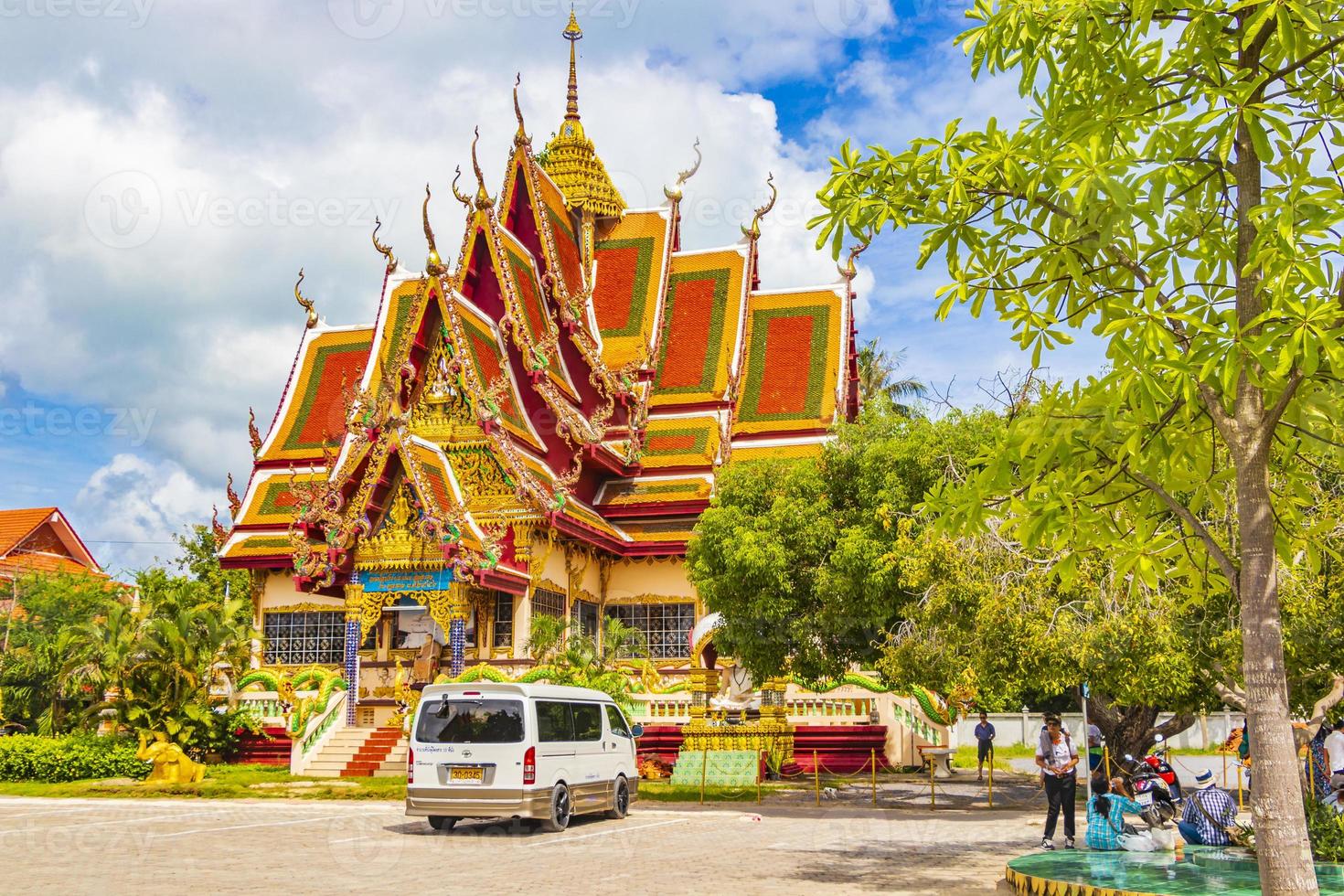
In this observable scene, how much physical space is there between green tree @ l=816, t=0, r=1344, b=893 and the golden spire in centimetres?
2918

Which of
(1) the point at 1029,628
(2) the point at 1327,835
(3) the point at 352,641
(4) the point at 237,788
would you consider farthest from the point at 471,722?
(3) the point at 352,641

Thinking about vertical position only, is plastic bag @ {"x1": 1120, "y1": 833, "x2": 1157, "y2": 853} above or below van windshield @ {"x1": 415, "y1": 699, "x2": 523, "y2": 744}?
below

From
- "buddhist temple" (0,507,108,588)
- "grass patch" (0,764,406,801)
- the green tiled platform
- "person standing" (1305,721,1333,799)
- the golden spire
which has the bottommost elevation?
"grass patch" (0,764,406,801)

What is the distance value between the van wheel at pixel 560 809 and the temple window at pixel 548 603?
35.7ft

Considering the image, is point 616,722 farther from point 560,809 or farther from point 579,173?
point 579,173

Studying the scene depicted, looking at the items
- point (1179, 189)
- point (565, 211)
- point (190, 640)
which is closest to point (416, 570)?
point (190, 640)

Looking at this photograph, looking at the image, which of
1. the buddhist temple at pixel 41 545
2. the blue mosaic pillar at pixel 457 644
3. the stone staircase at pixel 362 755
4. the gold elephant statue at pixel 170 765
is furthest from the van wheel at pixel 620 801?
the buddhist temple at pixel 41 545

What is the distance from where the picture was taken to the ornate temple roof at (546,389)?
25.2 m

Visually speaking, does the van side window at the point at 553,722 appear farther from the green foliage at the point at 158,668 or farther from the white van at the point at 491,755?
the green foliage at the point at 158,668

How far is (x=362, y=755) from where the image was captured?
22.6m

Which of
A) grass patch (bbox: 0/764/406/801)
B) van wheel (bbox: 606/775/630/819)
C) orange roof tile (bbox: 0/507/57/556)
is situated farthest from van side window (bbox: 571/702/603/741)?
orange roof tile (bbox: 0/507/57/556)

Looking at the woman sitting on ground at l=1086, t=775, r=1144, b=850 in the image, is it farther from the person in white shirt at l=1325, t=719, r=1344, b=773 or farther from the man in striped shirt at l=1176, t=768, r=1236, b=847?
the person in white shirt at l=1325, t=719, r=1344, b=773

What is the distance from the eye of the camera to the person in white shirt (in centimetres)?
1498

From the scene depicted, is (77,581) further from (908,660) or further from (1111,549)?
(1111,549)
